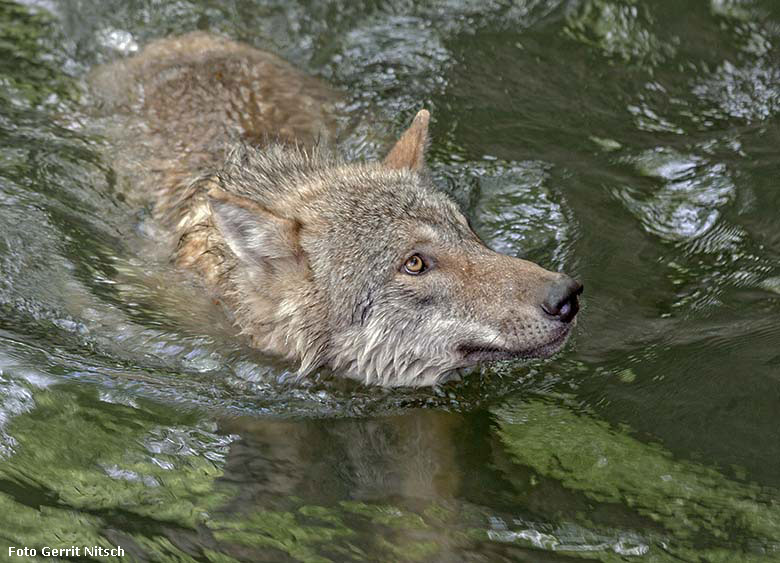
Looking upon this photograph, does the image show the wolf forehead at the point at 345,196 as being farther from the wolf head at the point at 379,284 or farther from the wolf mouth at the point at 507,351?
the wolf mouth at the point at 507,351

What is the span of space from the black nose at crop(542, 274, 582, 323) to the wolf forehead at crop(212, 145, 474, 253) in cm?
78

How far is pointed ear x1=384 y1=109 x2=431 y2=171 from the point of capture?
6059 millimetres

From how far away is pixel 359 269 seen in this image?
530 centimetres

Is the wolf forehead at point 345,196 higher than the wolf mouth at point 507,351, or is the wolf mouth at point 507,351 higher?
the wolf forehead at point 345,196

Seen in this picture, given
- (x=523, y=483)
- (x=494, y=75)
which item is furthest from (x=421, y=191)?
(x=494, y=75)

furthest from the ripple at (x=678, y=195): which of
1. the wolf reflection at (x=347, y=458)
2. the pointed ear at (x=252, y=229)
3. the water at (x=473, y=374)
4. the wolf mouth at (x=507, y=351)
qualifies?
the pointed ear at (x=252, y=229)

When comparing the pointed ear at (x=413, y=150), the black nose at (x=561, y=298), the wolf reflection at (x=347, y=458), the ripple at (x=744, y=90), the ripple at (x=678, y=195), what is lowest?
the wolf reflection at (x=347, y=458)

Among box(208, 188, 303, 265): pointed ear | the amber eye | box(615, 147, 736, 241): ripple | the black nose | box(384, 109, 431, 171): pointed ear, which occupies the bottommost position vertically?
box(208, 188, 303, 265): pointed ear

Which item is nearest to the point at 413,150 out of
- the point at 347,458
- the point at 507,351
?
the point at 507,351

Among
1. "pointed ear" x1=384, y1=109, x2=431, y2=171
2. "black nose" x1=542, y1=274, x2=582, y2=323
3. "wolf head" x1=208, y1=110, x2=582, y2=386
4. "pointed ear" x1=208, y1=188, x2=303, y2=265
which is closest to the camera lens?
"black nose" x1=542, y1=274, x2=582, y2=323

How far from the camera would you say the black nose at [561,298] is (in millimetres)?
4809

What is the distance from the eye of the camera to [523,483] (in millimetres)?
4809

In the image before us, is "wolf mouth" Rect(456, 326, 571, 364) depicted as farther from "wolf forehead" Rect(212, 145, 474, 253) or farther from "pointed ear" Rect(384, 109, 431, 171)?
"pointed ear" Rect(384, 109, 431, 171)

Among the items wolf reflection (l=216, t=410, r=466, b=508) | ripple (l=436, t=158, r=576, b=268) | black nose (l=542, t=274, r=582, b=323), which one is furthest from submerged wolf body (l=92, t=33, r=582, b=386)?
ripple (l=436, t=158, r=576, b=268)
